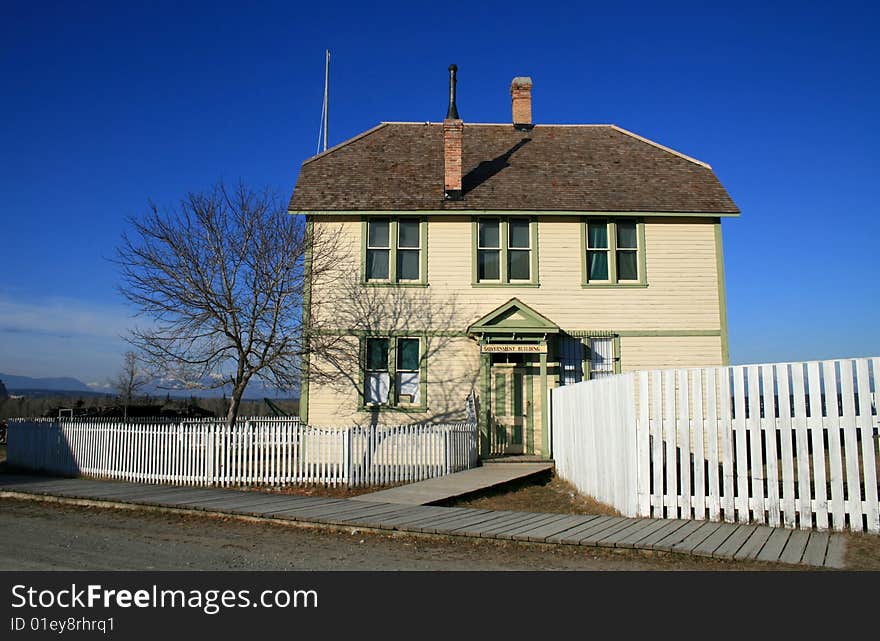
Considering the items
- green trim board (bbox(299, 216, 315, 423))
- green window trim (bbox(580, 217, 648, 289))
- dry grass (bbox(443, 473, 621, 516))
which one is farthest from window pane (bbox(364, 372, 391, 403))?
green window trim (bbox(580, 217, 648, 289))

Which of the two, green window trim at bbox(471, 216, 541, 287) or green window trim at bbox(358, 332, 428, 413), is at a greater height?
green window trim at bbox(471, 216, 541, 287)

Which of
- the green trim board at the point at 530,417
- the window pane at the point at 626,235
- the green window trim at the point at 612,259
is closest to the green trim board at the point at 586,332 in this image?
the green window trim at the point at 612,259

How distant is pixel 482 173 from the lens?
784 inches

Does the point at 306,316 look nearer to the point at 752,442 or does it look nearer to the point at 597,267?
the point at 597,267

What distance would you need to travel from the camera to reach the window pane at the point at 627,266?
1873cm

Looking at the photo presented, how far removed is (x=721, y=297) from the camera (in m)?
18.5

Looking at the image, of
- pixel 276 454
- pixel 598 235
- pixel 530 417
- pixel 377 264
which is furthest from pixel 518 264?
pixel 276 454

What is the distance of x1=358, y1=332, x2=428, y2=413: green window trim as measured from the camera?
1802 cm

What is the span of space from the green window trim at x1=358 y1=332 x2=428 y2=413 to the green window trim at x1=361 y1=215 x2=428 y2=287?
1350mm

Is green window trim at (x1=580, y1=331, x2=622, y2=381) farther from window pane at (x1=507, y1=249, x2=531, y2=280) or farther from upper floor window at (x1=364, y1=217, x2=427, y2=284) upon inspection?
upper floor window at (x1=364, y1=217, x2=427, y2=284)

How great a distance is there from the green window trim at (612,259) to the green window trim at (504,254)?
1279 mm

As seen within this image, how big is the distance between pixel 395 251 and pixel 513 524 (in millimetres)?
10444

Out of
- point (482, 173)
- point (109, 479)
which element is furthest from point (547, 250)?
point (109, 479)
